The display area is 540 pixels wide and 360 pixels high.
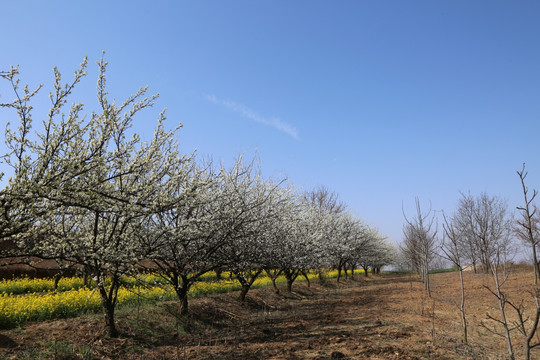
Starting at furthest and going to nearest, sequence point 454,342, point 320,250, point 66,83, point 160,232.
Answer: point 320,250 < point 454,342 < point 160,232 < point 66,83

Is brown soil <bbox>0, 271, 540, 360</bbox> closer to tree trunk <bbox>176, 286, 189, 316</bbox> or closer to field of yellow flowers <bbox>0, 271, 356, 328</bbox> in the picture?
tree trunk <bbox>176, 286, 189, 316</bbox>

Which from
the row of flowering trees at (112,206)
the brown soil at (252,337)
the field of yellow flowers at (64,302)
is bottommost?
the brown soil at (252,337)

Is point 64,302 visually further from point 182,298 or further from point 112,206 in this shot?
point 112,206

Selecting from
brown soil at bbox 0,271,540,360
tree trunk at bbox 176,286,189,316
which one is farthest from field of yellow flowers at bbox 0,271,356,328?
brown soil at bbox 0,271,540,360

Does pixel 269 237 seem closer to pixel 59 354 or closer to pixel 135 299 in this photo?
pixel 135 299

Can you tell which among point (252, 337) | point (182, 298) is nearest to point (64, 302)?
point (182, 298)

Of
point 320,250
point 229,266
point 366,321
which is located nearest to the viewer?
point 366,321

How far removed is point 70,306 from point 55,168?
7.24 m

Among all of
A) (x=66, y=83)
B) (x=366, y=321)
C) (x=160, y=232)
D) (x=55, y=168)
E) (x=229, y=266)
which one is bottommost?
(x=366, y=321)

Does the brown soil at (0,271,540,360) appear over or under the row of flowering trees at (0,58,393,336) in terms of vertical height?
under

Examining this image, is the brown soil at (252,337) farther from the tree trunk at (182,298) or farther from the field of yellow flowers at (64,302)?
the field of yellow flowers at (64,302)

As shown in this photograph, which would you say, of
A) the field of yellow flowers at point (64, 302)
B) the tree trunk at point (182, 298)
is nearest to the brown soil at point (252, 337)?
the tree trunk at point (182, 298)

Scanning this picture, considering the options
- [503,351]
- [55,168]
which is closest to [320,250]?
[503,351]

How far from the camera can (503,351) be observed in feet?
27.0
